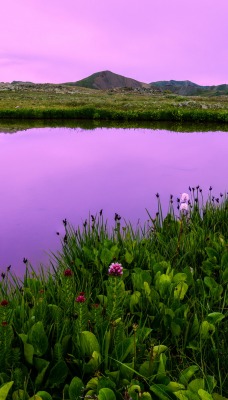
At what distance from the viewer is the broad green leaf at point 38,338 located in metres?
3.17

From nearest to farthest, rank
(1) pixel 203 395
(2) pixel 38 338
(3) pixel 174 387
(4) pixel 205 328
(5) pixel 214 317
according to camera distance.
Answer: (1) pixel 203 395
(3) pixel 174 387
(2) pixel 38 338
(4) pixel 205 328
(5) pixel 214 317

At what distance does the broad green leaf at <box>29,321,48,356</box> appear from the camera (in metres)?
3.17

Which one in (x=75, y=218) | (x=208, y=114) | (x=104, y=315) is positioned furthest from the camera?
(x=208, y=114)

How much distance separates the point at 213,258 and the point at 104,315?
6.84ft

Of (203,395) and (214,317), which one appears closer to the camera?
(203,395)

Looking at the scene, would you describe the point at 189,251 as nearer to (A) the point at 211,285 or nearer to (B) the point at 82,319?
(A) the point at 211,285

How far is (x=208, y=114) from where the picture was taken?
33312 millimetres

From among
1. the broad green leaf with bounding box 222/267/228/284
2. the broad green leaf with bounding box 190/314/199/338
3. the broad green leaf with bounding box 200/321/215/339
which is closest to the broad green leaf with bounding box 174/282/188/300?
the broad green leaf with bounding box 190/314/199/338

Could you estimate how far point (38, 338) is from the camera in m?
3.18

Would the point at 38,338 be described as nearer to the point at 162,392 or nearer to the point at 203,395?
the point at 162,392

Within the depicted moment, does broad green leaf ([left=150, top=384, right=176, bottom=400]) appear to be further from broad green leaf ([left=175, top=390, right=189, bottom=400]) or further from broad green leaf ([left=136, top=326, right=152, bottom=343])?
broad green leaf ([left=136, top=326, right=152, bottom=343])

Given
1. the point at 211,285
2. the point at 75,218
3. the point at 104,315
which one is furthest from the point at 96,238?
the point at 75,218

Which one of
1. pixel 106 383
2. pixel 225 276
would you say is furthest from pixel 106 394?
pixel 225 276

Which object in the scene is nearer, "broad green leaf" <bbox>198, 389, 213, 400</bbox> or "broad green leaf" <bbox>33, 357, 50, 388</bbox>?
"broad green leaf" <bbox>198, 389, 213, 400</bbox>
